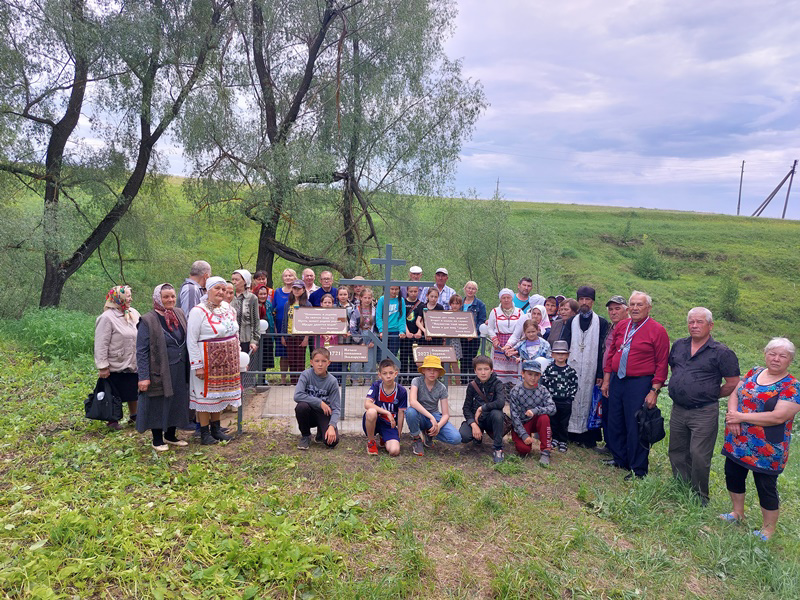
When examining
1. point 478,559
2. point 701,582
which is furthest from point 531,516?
point 701,582

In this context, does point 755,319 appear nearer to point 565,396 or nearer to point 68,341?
point 565,396

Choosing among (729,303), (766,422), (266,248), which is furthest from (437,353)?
(729,303)

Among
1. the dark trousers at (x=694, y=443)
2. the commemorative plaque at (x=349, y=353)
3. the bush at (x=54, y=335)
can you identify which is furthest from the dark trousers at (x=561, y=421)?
the bush at (x=54, y=335)

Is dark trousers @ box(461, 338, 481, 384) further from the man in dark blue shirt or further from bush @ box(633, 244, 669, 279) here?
bush @ box(633, 244, 669, 279)

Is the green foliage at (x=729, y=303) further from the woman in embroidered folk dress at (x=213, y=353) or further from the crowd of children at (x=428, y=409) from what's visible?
the woman in embroidered folk dress at (x=213, y=353)

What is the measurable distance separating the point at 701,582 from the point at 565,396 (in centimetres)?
260

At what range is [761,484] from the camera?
4.95 meters

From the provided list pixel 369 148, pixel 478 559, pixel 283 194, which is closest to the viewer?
pixel 478 559

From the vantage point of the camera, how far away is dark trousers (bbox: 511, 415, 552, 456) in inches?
249

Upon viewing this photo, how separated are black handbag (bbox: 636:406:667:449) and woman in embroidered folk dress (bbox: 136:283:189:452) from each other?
5003 millimetres

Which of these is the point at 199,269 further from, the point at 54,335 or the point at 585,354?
the point at 54,335

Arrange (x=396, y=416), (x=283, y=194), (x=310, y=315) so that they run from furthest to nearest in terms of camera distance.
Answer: (x=283, y=194) → (x=310, y=315) → (x=396, y=416)

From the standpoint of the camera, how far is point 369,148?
14.2 m

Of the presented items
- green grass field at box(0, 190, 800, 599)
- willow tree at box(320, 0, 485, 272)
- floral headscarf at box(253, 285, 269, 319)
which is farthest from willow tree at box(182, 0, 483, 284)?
green grass field at box(0, 190, 800, 599)
